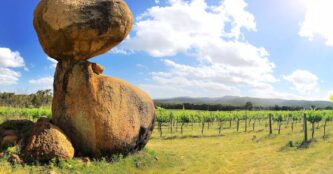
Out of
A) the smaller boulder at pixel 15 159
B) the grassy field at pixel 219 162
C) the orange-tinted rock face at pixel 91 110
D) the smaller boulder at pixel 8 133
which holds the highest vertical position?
the orange-tinted rock face at pixel 91 110

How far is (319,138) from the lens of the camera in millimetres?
29875

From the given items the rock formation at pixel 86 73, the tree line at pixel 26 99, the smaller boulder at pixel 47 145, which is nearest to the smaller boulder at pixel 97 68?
the rock formation at pixel 86 73

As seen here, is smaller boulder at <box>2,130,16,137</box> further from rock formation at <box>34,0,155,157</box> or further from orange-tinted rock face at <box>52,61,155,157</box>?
rock formation at <box>34,0,155,157</box>

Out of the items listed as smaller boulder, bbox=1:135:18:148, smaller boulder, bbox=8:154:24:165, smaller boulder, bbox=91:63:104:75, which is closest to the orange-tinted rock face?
smaller boulder, bbox=91:63:104:75

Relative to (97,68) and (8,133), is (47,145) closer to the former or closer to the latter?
(8,133)

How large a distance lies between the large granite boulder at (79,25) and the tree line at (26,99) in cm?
5247

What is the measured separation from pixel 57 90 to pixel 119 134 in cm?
338

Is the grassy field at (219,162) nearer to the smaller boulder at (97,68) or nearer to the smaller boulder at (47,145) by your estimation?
the smaller boulder at (47,145)

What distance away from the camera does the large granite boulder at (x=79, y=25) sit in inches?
609

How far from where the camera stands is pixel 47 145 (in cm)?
1463

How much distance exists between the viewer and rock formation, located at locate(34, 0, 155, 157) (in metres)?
15.6

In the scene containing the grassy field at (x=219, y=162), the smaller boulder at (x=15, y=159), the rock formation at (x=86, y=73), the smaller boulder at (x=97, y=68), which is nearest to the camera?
the smaller boulder at (x=15, y=159)

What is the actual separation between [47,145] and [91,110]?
233 cm

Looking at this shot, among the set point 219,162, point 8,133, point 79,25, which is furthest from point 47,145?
point 219,162
